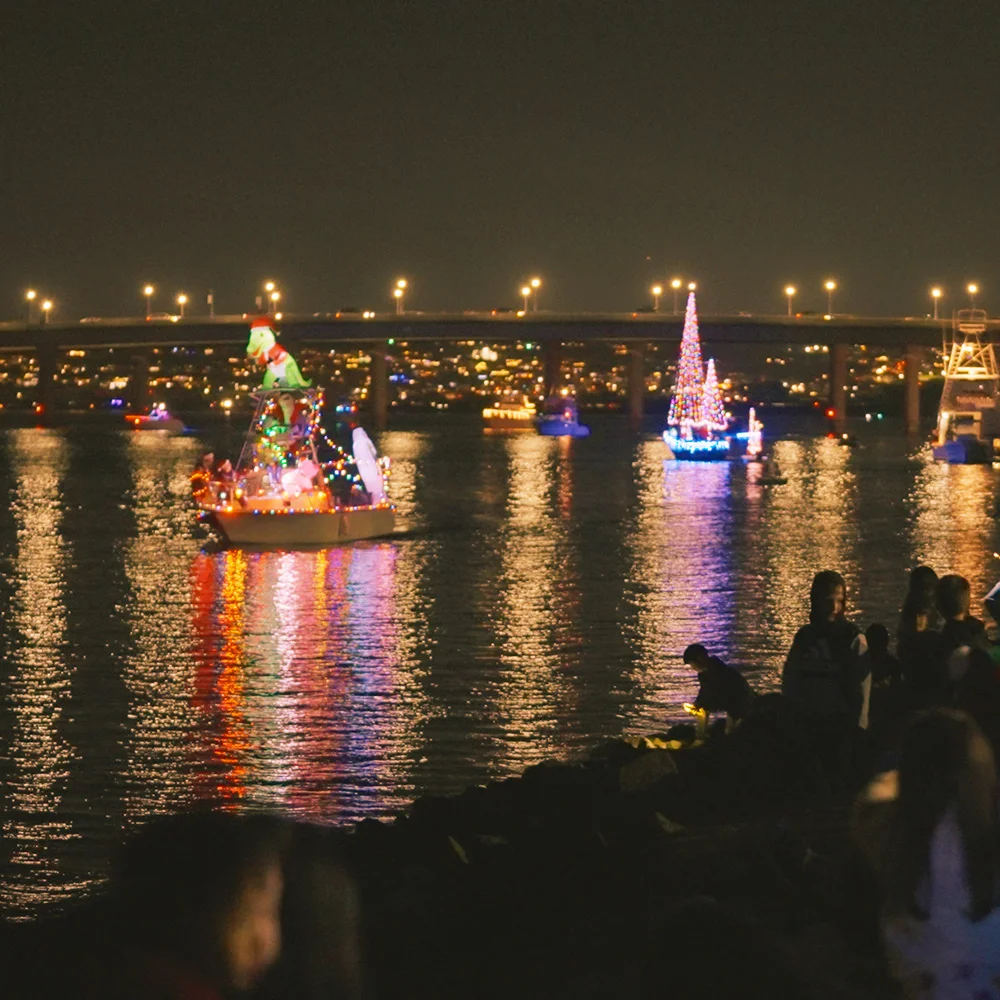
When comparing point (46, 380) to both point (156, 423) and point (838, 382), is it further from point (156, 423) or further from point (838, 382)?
point (838, 382)

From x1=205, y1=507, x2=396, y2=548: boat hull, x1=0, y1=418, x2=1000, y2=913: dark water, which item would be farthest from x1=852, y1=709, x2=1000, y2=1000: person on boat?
x1=205, y1=507, x2=396, y2=548: boat hull

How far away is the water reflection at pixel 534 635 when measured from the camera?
58.6 ft

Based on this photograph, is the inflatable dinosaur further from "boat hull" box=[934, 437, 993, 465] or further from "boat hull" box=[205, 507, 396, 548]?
"boat hull" box=[934, 437, 993, 465]

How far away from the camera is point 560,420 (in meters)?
164

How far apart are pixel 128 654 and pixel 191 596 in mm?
7317

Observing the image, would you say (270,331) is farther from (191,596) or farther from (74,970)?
(74,970)

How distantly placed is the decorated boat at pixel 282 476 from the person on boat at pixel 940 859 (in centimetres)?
3234

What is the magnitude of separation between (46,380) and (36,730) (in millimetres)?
140502

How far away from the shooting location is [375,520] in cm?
4178

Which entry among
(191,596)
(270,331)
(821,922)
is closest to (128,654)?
(191,596)

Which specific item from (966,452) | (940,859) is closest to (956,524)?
(940,859)

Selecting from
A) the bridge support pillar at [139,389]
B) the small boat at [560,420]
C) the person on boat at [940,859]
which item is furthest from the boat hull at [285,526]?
the bridge support pillar at [139,389]

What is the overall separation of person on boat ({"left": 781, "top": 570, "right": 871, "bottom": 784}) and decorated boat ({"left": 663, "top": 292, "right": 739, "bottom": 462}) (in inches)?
3367

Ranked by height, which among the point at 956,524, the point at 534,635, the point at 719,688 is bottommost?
the point at 956,524
